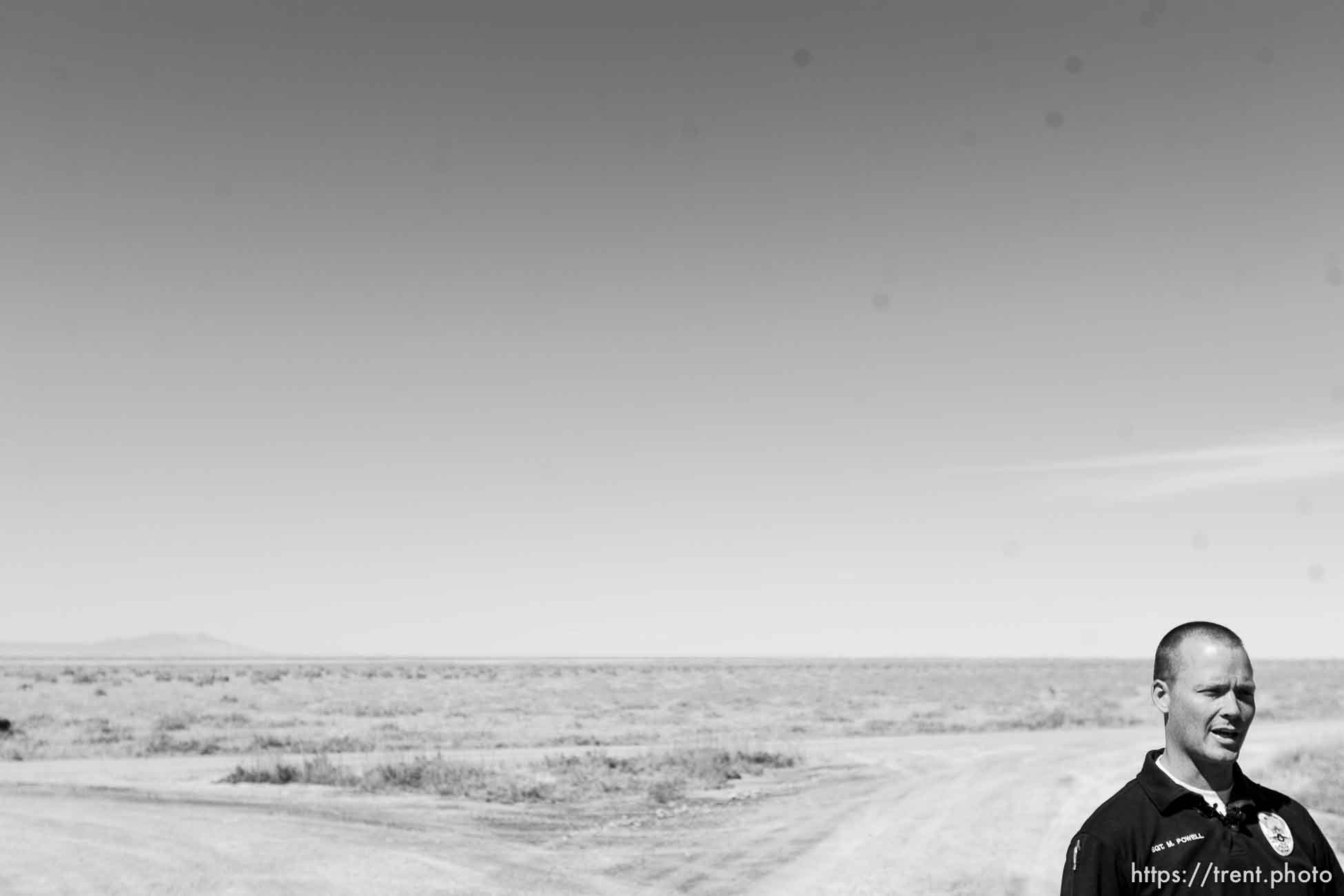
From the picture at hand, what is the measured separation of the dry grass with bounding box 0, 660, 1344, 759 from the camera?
36875mm

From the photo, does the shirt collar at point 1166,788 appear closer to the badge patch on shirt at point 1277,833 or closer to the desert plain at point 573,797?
the badge patch on shirt at point 1277,833

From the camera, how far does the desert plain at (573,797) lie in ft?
50.8

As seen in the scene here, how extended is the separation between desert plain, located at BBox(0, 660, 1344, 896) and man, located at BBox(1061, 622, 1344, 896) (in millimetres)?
11553

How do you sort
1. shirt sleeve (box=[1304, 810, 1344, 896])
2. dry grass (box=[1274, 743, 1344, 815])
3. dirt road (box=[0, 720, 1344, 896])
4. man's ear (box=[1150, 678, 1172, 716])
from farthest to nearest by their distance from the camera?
dry grass (box=[1274, 743, 1344, 815]) < dirt road (box=[0, 720, 1344, 896]) < man's ear (box=[1150, 678, 1172, 716]) < shirt sleeve (box=[1304, 810, 1344, 896])

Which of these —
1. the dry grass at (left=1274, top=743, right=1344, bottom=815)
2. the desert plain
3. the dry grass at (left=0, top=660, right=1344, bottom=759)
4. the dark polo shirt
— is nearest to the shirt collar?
the dark polo shirt

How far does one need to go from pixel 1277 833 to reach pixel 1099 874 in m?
0.61

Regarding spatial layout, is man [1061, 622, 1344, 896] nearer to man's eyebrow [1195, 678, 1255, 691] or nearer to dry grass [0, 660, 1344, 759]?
man's eyebrow [1195, 678, 1255, 691]

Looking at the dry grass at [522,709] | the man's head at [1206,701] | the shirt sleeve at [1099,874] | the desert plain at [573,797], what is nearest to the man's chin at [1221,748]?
the man's head at [1206,701]

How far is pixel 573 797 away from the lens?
22672 mm

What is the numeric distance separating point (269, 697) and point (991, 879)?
183 ft

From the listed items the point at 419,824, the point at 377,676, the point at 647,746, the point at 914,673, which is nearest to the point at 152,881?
the point at 419,824

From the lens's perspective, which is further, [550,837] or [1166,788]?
[550,837]

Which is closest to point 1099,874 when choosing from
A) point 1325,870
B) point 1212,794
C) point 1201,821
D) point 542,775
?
point 1201,821

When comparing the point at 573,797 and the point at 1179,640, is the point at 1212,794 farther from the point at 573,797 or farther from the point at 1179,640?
the point at 573,797
